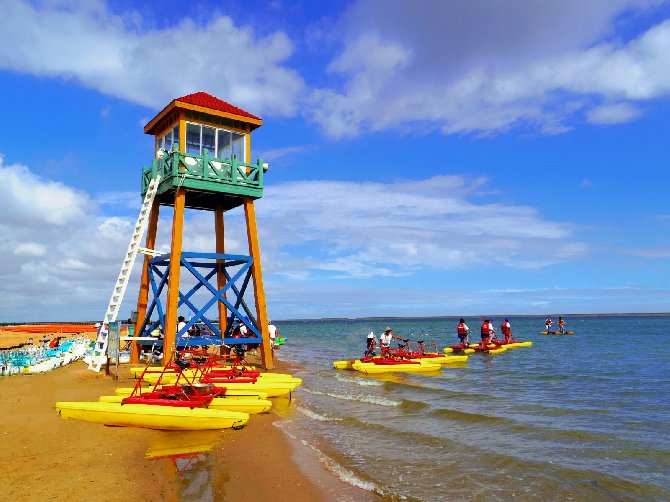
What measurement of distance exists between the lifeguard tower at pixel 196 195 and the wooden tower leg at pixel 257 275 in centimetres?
4

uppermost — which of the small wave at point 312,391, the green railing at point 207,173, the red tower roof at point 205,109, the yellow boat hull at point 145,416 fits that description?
the red tower roof at point 205,109

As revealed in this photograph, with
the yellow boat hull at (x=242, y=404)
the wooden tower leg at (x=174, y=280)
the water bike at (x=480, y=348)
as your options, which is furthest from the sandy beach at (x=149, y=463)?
the water bike at (x=480, y=348)

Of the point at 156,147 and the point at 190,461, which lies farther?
the point at 156,147

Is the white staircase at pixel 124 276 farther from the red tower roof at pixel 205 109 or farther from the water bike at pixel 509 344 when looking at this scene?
the water bike at pixel 509 344

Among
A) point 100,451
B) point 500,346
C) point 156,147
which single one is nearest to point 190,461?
point 100,451

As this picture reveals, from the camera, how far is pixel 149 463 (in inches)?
351

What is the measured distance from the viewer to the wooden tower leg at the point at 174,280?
1809 centimetres

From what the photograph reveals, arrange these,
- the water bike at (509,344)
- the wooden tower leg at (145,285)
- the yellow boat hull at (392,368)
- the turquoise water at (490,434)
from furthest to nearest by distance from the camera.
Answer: the water bike at (509,344) → the yellow boat hull at (392,368) → the wooden tower leg at (145,285) → the turquoise water at (490,434)

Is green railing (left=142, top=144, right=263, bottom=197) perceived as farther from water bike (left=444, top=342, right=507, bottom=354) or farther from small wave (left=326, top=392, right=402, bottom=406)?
water bike (left=444, top=342, right=507, bottom=354)

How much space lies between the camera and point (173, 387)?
12.9m

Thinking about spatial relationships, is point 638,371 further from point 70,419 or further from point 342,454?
point 70,419

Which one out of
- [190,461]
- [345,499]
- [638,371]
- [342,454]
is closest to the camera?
[345,499]

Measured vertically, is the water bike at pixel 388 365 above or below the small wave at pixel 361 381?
above

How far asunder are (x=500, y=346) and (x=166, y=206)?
2918cm
